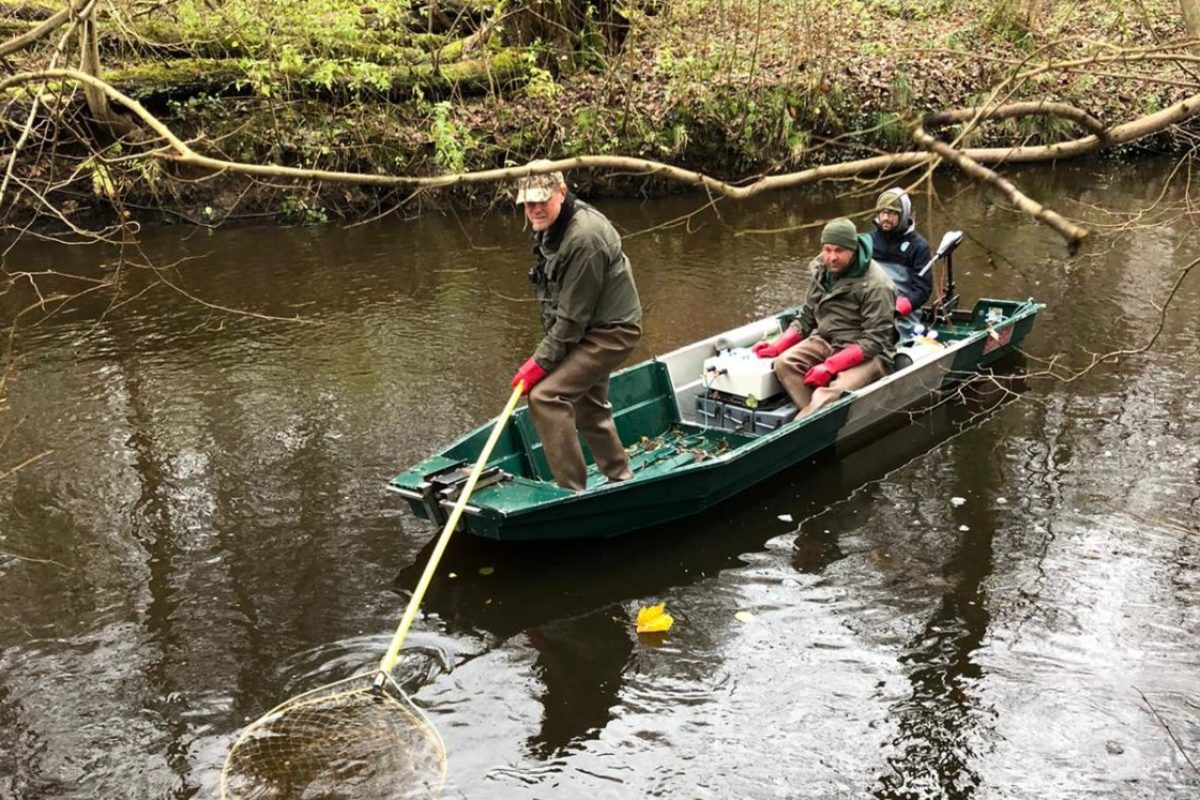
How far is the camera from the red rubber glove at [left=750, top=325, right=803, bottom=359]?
7.79 m

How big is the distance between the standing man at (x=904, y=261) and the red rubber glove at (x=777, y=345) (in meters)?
1.10

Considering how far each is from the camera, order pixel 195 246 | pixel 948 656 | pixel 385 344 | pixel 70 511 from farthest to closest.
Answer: pixel 195 246
pixel 385 344
pixel 70 511
pixel 948 656

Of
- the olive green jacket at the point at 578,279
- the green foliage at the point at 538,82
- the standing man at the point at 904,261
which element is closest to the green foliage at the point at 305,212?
the green foliage at the point at 538,82

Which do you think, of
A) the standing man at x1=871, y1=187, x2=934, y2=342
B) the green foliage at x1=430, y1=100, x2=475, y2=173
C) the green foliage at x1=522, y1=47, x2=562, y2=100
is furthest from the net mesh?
the green foliage at x1=522, y1=47, x2=562, y2=100

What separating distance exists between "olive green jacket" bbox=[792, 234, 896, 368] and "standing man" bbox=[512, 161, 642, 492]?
1931 millimetres

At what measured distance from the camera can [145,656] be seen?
552cm

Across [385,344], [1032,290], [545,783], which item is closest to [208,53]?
[385,344]

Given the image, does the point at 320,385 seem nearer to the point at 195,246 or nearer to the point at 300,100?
the point at 195,246

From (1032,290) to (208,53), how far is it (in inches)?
468

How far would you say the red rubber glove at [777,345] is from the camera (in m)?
7.79

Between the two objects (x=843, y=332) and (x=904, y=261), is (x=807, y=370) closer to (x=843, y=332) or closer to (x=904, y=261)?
(x=843, y=332)

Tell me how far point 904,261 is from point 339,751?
6.07 meters

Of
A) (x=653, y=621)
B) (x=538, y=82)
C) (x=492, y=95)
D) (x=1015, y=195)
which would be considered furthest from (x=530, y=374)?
(x=538, y=82)

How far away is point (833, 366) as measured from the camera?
7348 mm
